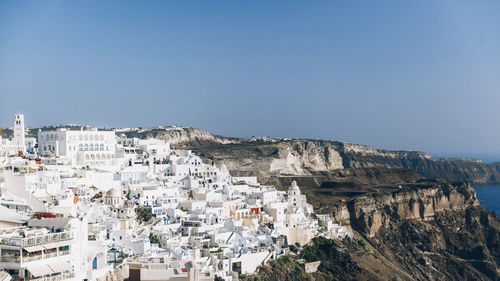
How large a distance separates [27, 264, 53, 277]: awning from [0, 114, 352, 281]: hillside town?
0.05 meters

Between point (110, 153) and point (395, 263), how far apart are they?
3242cm

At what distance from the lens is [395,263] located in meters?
71.8

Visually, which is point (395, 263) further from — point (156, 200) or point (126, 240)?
point (126, 240)

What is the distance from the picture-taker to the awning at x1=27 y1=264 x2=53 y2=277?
30.2 meters

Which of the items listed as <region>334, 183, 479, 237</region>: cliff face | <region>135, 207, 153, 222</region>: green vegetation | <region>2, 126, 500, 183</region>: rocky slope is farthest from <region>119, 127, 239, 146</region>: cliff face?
<region>135, 207, 153, 222</region>: green vegetation

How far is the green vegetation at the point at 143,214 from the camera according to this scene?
47.3 meters

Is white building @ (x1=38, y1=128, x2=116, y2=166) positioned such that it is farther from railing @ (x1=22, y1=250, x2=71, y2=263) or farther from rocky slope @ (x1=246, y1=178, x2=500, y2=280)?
railing @ (x1=22, y1=250, x2=71, y2=263)

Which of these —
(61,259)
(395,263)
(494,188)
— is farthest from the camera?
(494,188)

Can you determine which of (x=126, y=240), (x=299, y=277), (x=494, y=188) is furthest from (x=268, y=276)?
(x=494, y=188)

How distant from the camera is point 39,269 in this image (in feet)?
100

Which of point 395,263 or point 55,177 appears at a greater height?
point 55,177

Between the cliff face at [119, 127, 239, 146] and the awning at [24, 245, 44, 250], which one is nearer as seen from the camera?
the awning at [24, 245, 44, 250]

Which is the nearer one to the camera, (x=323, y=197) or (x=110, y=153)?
(x=110, y=153)

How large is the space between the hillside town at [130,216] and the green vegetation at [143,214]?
0.09m
